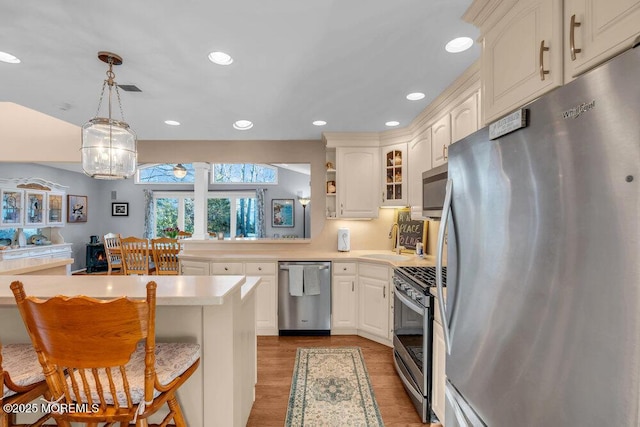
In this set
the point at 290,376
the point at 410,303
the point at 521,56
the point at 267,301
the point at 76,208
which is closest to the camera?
the point at 521,56

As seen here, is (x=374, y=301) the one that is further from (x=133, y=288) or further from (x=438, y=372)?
(x=133, y=288)

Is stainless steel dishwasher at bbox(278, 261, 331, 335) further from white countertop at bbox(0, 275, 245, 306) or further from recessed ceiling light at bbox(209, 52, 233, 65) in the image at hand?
recessed ceiling light at bbox(209, 52, 233, 65)

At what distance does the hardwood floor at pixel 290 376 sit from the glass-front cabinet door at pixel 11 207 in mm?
5826

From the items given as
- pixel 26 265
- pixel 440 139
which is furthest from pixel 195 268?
pixel 440 139

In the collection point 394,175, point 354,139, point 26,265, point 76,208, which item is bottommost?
point 26,265

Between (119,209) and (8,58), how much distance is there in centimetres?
754

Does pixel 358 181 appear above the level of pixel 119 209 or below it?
above

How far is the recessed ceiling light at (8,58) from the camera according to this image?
1.93 m

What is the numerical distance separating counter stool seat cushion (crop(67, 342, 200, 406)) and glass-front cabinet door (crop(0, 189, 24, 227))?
651 centimetres

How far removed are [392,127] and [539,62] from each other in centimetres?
253

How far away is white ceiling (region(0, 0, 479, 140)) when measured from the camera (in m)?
1.51

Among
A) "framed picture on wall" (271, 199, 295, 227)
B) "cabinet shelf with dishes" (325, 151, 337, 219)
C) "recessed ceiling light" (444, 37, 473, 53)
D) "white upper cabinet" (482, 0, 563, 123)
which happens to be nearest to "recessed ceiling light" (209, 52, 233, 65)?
"recessed ceiling light" (444, 37, 473, 53)

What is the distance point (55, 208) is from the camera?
667cm

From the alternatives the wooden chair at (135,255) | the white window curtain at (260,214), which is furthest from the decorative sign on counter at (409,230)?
the white window curtain at (260,214)
